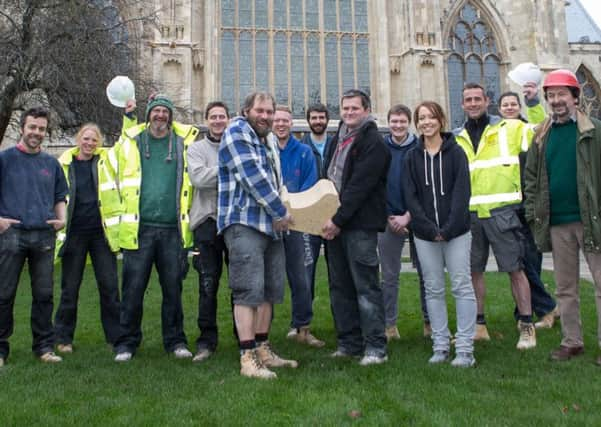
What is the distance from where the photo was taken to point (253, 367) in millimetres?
3811

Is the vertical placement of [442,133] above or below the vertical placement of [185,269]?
above

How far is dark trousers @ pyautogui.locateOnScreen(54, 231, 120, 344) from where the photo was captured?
16.2ft

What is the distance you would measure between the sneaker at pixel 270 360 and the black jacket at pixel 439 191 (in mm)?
1403

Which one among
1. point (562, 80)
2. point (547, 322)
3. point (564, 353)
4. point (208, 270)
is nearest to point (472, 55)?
point (547, 322)

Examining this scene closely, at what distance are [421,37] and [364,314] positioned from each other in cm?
1878

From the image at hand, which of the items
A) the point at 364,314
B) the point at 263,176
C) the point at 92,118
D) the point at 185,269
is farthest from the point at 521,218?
the point at 92,118

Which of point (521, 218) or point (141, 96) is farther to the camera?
point (141, 96)

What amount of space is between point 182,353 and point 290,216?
63.0 inches

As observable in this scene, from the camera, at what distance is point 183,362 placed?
429cm

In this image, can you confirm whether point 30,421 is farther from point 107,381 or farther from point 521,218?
point 521,218

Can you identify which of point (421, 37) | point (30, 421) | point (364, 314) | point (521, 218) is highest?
point (421, 37)

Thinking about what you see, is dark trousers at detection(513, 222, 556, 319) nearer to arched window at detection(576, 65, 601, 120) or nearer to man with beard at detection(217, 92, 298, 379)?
man with beard at detection(217, 92, 298, 379)

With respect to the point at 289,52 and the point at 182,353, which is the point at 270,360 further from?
the point at 289,52

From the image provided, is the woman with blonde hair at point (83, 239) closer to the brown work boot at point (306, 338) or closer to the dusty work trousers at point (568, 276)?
the brown work boot at point (306, 338)
